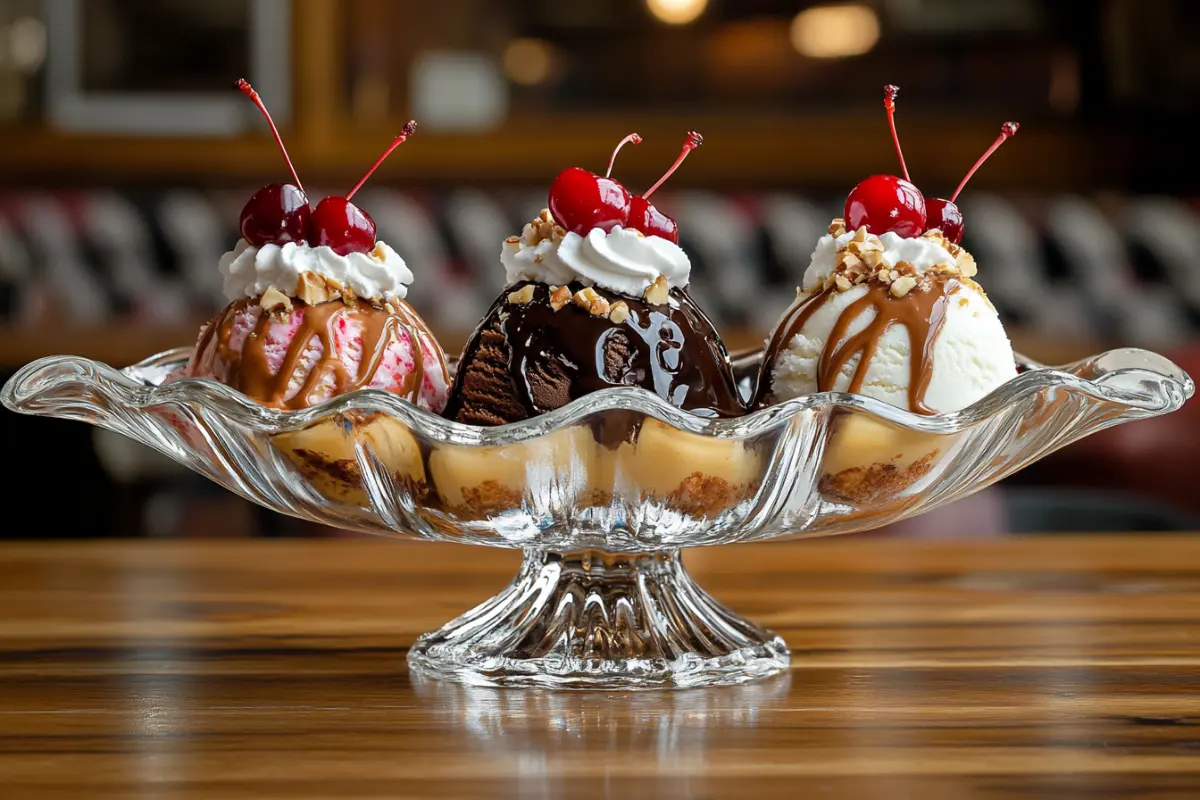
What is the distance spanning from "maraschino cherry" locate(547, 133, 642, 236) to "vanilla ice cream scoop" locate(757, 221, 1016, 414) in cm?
13

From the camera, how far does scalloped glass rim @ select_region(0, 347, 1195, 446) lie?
2.09ft

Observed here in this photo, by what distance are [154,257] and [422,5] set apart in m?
0.80

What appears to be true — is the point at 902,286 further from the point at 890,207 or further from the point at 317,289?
the point at 317,289

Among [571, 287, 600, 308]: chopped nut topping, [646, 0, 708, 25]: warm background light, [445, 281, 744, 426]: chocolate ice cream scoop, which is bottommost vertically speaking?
[445, 281, 744, 426]: chocolate ice cream scoop

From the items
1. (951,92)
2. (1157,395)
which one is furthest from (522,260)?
(951,92)

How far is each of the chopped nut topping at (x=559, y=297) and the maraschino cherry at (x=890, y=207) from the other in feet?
0.59

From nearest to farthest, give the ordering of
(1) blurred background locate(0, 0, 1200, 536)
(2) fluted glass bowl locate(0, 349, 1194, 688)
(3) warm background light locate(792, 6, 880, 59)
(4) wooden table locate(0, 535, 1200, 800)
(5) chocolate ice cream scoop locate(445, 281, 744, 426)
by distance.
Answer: (4) wooden table locate(0, 535, 1200, 800)
(2) fluted glass bowl locate(0, 349, 1194, 688)
(5) chocolate ice cream scoop locate(445, 281, 744, 426)
(1) blurred background locate(0, 0, 1200, 536)
(3) warm background light locate(792, 6, 880, 59)

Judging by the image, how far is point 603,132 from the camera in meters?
3.17

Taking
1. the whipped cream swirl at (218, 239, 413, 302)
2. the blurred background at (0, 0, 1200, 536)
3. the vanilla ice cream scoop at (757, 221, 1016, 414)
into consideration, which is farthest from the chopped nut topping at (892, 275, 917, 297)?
the blurred background at (0, 0, 1200, 536)

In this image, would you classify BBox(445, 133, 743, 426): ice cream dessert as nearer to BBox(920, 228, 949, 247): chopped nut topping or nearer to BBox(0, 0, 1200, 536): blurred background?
BBox(920, 228, 949, 247): chopped nut topping

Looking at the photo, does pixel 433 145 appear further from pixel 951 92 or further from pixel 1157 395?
pixel 1157 395

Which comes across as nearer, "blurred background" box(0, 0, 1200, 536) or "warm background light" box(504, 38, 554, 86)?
"blurred background" box(0, 0, 1200, 536)

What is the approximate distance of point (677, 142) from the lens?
3139mm

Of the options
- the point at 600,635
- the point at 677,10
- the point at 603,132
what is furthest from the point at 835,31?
the point at 600,635
